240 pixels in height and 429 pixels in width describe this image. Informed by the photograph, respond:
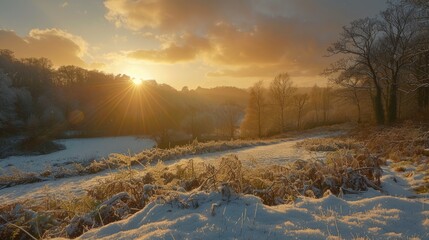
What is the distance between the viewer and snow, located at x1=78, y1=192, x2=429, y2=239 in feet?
9.22

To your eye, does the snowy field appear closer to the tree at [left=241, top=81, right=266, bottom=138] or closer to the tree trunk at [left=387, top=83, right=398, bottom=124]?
the tree trunk at [left=387, top=83, right=398, bottom=124]

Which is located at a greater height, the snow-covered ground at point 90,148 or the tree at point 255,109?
the tree at point 255,109

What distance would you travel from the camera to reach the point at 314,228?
2.97 metres

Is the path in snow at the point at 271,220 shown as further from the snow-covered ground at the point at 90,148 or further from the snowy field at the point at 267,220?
the snow-covered ground at the point at 90,148

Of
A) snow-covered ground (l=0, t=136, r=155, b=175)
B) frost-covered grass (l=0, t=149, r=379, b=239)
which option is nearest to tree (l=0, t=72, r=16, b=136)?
snow-covered ground (l=0, t=136, r=155, b=175)

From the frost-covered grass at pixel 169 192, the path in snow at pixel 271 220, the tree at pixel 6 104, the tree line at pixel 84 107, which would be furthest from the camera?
the tree line at pixel 84 107

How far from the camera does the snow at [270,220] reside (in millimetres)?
2811

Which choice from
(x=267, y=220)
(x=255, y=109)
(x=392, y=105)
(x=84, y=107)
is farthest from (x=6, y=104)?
(x=267, y=220)

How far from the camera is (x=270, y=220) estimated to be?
3.13 meters

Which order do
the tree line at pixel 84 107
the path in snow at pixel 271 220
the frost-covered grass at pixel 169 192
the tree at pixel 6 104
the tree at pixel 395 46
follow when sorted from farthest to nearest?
the tree line at pixel 84 107 → the tree at pixel 6 104 → the tree at pixel 395 46 → the frost-covered grass at pixel 169 192 → the path in snow at pixel 271 220

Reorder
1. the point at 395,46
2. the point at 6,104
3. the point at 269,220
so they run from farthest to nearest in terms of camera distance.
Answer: the point at 6,104, the point at 395,46, the point at 269,220

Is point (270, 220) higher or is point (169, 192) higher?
point (169, 192)

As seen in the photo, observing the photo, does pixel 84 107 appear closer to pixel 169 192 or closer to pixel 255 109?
pixel 255 109

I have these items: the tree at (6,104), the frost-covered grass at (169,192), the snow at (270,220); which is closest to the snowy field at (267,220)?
the snow at (270,220)
